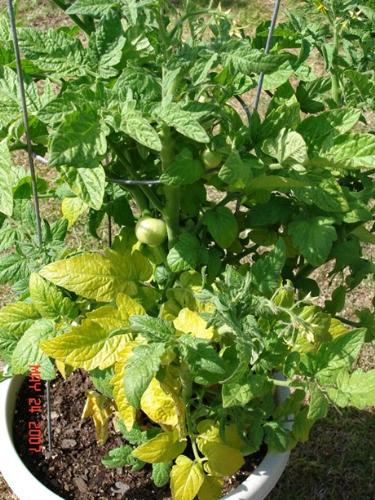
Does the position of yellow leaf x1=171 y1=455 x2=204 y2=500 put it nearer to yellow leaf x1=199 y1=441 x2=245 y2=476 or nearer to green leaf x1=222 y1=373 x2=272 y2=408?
yellow leaf x1=199 y1=441 x2=245 y2=476

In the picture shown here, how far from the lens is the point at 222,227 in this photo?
0.98 meters

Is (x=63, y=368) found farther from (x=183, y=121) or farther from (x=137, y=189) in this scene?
(x=183, y=121)

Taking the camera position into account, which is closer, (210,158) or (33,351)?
(210,158)

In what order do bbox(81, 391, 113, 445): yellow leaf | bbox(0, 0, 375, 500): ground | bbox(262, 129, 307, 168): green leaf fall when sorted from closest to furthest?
bbox(262, 129, 307, 168): green leaf
bbox(81, 391, 113, 445): yellow leaf
bbox(0, 0, 375, 500): ground

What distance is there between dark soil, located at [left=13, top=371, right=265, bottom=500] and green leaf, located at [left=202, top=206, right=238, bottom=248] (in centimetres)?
47

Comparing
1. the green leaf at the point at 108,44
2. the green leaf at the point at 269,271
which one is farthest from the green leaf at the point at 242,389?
the green leaf at the point at 108,44

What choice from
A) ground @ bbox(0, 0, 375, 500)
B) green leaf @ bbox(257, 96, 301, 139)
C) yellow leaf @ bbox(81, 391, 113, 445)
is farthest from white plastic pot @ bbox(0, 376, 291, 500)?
green leaf @ bbox(257, 96, 301, 139)

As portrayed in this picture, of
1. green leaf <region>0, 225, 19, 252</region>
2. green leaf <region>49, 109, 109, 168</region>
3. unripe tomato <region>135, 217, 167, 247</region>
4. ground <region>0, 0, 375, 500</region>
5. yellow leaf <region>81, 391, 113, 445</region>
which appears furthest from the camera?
ground <region>0, 0, 375, 500</region>

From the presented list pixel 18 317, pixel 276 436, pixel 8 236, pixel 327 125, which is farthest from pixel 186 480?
pixel 327 125

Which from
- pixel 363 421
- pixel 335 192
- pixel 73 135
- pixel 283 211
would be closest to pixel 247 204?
pixel 283 211

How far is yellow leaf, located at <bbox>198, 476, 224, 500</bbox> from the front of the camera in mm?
1075
